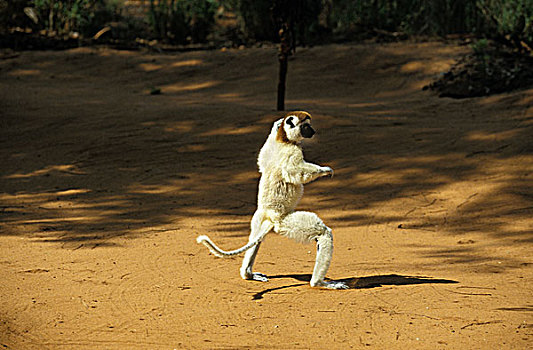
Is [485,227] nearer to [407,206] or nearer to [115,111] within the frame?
[407,206]

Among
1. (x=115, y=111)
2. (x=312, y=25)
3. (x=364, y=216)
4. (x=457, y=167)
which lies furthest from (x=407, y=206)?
(x=312, y=25)

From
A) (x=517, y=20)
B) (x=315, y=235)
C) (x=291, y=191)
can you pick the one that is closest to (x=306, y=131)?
(x=291, y=191)

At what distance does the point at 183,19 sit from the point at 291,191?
19.1 m

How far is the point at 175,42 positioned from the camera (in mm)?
23328

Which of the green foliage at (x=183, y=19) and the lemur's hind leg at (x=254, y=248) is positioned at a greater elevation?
the green foliage at (x=183, y=19)

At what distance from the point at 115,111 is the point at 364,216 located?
687 centimetres

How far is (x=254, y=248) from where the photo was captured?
5.49m

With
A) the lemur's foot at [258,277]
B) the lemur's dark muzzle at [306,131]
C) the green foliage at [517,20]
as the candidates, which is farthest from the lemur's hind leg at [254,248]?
the green foliage at [517,20]

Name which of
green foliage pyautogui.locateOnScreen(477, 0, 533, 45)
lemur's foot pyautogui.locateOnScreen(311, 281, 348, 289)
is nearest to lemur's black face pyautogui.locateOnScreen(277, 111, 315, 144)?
lemur's foot pyautogui.locateOnScreen(311, 281, 348, 289)

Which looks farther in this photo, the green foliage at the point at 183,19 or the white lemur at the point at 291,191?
the green foliage at the point at 183,19

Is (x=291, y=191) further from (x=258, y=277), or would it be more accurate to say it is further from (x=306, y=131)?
(x=258, y=277)

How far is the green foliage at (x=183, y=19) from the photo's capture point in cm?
2311

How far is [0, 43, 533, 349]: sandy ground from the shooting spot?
446 cm

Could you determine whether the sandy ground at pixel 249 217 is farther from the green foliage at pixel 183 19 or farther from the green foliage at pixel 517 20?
the green foliage at pixel 183 19
